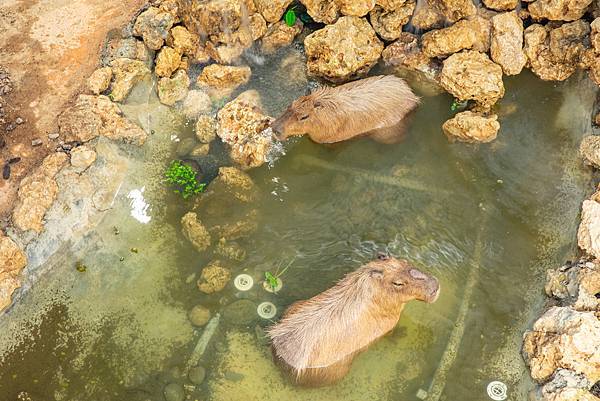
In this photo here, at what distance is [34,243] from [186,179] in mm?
1906

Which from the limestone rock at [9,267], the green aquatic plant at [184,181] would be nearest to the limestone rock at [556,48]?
the green aquatic plant at [184,181]

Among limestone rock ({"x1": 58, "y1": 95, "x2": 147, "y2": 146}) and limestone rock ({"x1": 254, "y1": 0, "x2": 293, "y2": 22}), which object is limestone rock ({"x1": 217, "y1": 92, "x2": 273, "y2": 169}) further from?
limestone rock ({"x1": 254, "y1": 0, "x2": 293, "y2": 22})

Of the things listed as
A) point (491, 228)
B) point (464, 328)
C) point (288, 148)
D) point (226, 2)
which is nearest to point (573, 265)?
point (491, 228)

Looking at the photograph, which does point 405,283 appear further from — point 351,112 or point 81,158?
point 81,158

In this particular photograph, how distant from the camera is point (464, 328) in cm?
591

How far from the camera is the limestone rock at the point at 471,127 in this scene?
7070 mm

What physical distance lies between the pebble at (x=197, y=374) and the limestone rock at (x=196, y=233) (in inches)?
55.1

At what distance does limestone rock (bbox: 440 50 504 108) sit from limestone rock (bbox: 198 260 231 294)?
4050 mm

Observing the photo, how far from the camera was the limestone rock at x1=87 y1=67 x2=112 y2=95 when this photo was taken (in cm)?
744

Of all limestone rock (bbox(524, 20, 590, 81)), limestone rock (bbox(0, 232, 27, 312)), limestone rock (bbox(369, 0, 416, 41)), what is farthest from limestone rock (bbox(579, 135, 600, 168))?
limestone rock (bbox(0, 232, 27, 312))

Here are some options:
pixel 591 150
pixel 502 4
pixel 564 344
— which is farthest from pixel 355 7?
pixel 564 344

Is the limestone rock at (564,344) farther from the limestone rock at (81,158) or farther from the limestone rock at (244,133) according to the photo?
the limestone rock at (81,158)

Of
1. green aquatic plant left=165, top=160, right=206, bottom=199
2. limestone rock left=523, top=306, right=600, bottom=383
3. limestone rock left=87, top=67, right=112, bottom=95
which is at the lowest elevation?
limestone rock left=523, top=306, right=600, bottom=383

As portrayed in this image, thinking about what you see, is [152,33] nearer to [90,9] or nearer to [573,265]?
[90,9]
